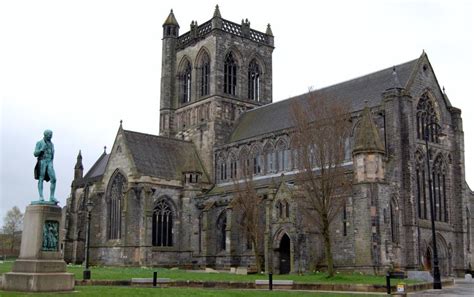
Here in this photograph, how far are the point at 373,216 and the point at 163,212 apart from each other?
2502cm

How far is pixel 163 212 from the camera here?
2388 inches

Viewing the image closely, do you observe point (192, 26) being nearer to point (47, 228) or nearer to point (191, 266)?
point (191, 266)

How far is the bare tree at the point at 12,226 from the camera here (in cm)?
12912

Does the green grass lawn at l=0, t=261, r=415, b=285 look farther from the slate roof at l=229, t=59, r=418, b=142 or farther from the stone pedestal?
the slate roof at l=229, t=59, r=418, b=142

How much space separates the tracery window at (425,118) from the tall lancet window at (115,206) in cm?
2993

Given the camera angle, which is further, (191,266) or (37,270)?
(191,266)

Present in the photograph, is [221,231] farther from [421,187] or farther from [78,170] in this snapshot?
[78,170]

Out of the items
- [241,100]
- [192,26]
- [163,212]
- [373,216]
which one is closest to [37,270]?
[373,216]

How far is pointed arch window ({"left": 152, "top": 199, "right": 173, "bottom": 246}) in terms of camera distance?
195 ft

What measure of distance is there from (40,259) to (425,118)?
38.0 metres

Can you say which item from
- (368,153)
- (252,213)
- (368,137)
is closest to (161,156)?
(252,213)

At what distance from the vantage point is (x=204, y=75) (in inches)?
2830

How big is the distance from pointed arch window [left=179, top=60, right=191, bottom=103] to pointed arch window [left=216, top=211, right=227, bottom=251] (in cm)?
2032

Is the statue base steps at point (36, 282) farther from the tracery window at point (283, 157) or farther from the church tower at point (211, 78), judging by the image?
the church tower at point (211, 78)
